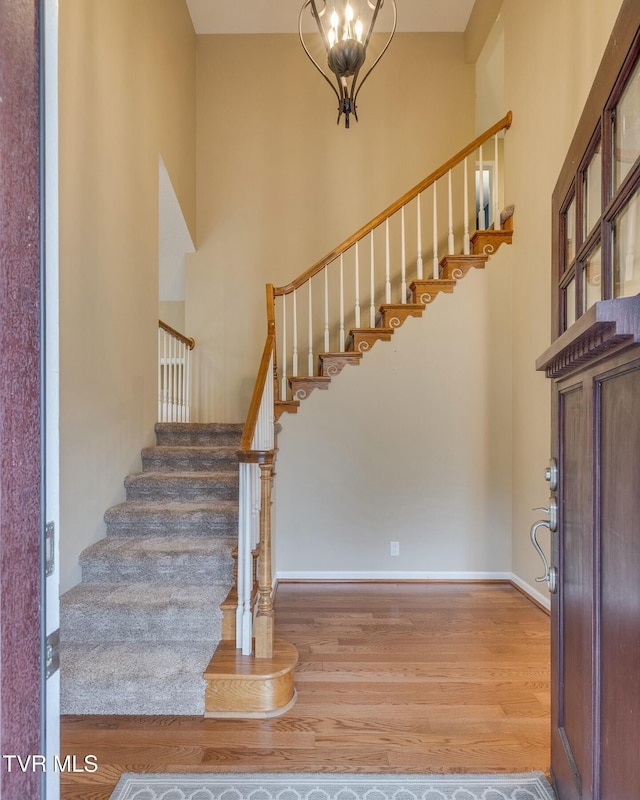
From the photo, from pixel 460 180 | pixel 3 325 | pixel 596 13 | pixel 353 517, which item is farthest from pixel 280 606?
pixel 460 180

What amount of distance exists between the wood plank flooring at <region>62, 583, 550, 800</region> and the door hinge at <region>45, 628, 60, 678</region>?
1.45 m

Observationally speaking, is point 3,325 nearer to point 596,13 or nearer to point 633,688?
point 633,688

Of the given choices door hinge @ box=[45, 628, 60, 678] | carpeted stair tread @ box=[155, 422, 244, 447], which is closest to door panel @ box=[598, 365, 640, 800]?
door hinge @ box=[45, 628, 60, 678]

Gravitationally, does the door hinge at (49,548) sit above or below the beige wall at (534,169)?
below

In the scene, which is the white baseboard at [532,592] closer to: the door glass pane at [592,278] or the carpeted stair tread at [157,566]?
the carpeted stair tread at [157,566]

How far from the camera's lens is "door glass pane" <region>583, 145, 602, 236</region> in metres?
1.18

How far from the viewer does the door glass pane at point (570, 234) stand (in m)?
1.41

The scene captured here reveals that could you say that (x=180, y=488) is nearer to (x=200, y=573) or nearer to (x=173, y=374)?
(x=200, y=573)

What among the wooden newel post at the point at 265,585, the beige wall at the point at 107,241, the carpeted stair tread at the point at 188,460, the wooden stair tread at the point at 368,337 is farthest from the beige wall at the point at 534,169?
the beige wall at the point at 107,241

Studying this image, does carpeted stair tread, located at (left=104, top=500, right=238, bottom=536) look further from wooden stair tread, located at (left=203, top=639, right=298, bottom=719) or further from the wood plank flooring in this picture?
wooden stair tread, located at (left=203, top=639, right=298, bottom=719)

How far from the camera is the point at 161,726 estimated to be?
6.63 feet

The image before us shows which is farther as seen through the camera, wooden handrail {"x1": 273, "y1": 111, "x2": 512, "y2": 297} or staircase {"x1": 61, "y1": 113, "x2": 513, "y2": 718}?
wooden handrail {"x1": 273, "y1": 111, "x2": 512, "y2": 297}

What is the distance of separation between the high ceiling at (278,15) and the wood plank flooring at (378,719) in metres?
5.63

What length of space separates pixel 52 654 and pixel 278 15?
606cm
